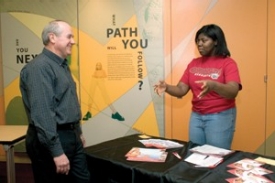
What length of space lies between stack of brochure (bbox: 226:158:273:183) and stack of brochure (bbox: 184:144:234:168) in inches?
3.7

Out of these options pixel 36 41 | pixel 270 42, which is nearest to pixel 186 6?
pixel 270 42

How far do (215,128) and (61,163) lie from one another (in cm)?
110

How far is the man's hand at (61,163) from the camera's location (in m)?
1.55

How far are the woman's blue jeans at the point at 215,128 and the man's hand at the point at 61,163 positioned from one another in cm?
99

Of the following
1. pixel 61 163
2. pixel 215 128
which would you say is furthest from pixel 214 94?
pixel 61 163

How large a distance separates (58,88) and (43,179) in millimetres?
547

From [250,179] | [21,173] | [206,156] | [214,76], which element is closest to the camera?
[250,179]

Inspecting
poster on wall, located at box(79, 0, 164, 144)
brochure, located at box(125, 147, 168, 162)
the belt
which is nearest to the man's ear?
the belt

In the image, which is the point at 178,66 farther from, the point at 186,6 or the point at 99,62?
the point at 99,62

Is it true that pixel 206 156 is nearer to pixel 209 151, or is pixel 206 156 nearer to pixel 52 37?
pixel 209 151

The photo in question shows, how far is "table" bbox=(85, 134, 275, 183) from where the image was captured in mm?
1377

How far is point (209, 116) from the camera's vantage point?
206 centimetres

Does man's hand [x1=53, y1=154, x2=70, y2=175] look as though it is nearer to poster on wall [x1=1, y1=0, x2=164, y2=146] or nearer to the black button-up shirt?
the black button-up shirt

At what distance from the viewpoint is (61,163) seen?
1557mm
